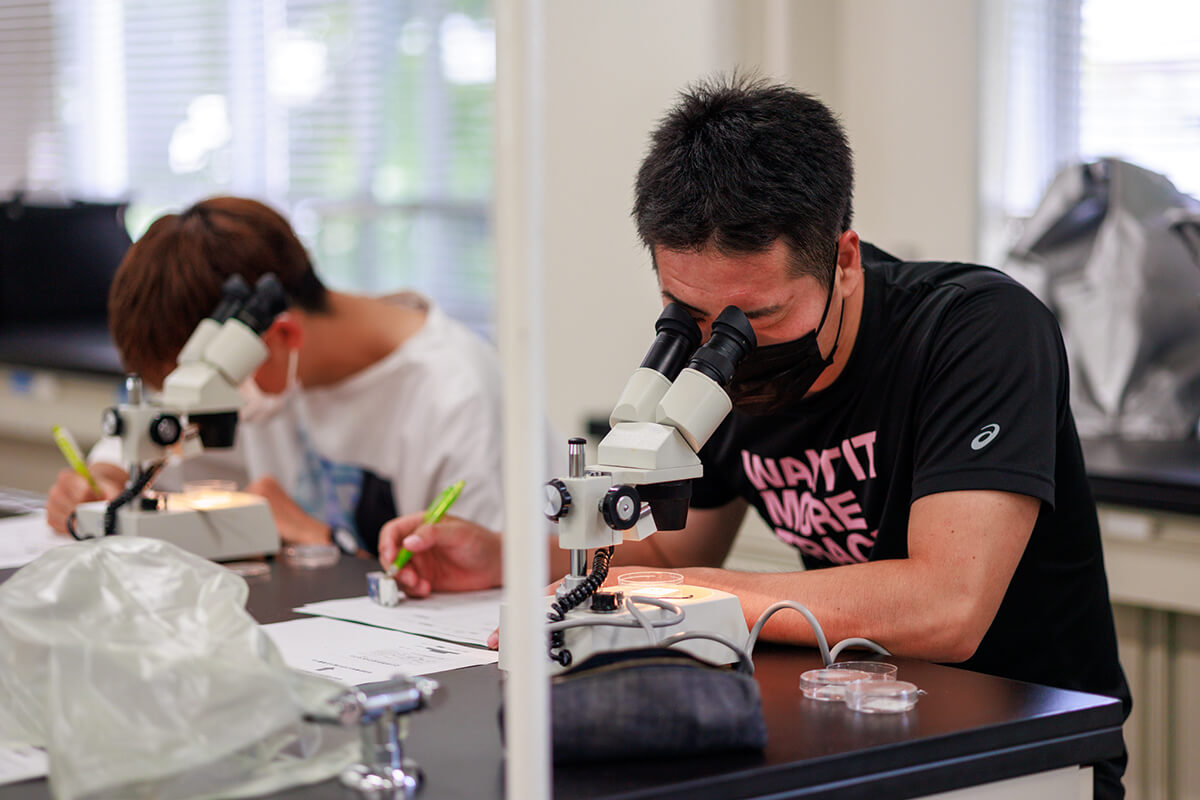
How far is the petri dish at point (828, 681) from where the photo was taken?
1.16m

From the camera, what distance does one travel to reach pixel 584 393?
3.75 m

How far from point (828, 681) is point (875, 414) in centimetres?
49

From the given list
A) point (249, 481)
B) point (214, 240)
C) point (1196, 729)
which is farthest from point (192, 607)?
point (1196, 729)

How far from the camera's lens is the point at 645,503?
1.25 m

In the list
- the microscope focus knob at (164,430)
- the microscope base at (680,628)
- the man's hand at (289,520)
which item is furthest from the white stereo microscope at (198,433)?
the microscope base at (680,628)

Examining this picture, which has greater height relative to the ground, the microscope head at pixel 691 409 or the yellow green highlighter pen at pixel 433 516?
the microscope head at pixel 691 409

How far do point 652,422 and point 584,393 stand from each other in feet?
8.19

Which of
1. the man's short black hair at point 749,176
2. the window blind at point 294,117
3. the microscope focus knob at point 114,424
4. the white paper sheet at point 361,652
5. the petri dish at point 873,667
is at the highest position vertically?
the window blind at point 294,117

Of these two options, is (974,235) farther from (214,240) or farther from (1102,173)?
(214,240)

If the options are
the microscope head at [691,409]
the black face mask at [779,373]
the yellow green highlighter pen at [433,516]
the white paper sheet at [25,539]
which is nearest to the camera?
the microscope head at [691,409]

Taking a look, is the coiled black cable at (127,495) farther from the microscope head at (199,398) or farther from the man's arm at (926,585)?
the man's arm at (926,585)

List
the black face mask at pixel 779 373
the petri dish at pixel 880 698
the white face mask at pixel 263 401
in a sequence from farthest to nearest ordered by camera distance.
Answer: the white face mask at pixel 263 401 → the black face mask at pixel 779 373 → the petri dish at pixel 880 698

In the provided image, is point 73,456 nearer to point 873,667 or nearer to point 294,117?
point 873,667

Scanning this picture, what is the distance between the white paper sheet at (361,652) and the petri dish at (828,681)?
34 centimetres
